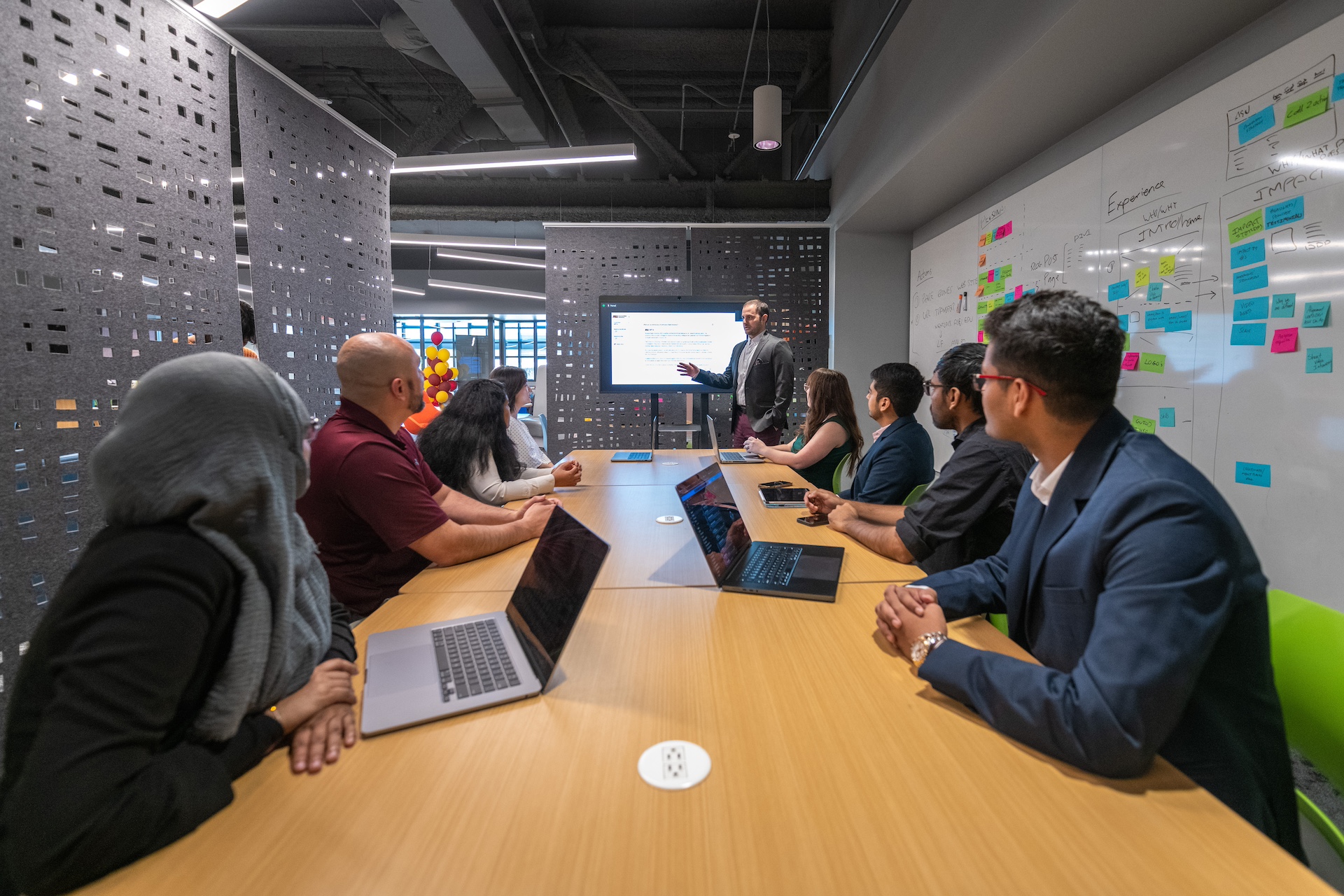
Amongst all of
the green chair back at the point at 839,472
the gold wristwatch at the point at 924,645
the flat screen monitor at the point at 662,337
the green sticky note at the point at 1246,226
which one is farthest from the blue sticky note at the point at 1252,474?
the flat screen monitor at the point at 662,337

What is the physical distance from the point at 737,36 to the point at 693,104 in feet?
4.79

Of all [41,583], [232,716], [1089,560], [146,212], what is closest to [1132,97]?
[1089,560]

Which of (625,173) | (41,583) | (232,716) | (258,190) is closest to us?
(232,716)

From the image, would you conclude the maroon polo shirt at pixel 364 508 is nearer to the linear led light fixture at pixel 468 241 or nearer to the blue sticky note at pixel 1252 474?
the blue sticky note at pixel 1252 474

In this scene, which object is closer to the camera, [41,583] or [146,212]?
[41,583]

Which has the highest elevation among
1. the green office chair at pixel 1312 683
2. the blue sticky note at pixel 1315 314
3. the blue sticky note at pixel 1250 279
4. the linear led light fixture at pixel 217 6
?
the linear led light fixture at pixel 217 6

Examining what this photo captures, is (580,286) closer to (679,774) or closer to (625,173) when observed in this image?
(625,173)

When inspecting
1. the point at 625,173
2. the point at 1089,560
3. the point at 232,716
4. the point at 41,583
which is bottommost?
the point at 41,583

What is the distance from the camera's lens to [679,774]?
2.69ft

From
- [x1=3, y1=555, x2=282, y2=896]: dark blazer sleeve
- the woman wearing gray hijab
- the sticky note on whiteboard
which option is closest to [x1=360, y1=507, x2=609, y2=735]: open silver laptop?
the woman wearing gray hijab

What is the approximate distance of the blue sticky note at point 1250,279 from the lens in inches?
78.2

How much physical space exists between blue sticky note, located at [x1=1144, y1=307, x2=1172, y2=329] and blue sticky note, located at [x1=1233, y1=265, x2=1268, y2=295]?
11.7 inches

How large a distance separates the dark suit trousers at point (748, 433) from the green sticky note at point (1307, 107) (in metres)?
2.96

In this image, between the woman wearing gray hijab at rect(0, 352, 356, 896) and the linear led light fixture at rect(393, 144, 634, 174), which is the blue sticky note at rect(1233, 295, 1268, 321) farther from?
the linear led light fixture at rect(393, 144, 634, 174)
